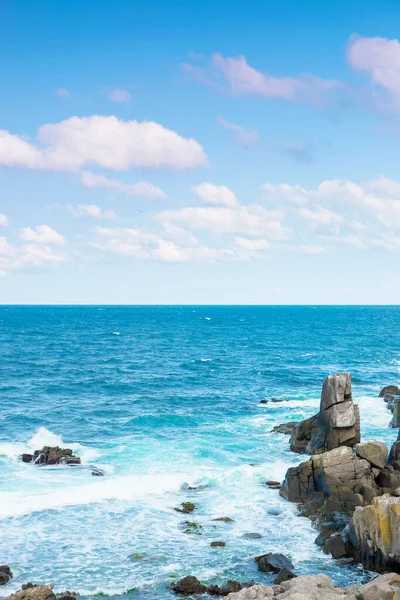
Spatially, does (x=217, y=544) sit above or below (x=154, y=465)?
below

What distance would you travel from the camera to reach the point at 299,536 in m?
28.1

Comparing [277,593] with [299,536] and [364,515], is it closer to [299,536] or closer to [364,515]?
[364,515]

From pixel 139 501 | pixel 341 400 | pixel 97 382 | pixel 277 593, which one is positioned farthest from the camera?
pixel 97 382

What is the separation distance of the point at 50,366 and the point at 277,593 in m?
69.7

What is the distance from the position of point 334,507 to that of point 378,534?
19.4 feet

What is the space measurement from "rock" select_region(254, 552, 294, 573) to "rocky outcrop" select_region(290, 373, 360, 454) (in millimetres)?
14491

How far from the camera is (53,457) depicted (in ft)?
131

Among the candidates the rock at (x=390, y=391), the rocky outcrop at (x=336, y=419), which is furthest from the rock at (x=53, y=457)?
the rock at (x=390, y=391)

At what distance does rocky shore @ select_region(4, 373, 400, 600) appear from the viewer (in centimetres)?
1989

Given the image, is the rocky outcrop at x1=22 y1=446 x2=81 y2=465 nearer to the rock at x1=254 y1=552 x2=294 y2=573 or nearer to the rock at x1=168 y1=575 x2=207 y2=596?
the rock at x1=254 y1=552 x2=294 y2=573

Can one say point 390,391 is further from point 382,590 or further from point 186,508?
point 382,590

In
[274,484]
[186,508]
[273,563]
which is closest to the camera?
[273,563]

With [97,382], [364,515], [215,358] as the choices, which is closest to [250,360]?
[215,358]

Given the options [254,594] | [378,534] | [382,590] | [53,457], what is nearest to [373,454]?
[378,534]
